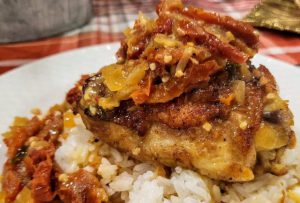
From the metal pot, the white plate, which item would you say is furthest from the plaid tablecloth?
the white plate

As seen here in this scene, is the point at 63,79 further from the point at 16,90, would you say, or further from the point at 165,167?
the point at 165,167

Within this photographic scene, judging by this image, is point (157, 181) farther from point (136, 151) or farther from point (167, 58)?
point (167, 58)

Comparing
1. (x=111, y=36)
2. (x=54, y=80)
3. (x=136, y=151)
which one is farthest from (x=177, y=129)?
(x=111, y=36)

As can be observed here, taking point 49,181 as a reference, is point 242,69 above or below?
above

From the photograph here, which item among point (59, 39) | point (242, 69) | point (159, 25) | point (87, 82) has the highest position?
point (159, 25)

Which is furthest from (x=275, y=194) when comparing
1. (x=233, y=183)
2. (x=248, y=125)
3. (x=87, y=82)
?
(x=87, y=82)

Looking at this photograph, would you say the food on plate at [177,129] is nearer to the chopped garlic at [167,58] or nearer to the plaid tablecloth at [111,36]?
the chopped garlic at [167,58]

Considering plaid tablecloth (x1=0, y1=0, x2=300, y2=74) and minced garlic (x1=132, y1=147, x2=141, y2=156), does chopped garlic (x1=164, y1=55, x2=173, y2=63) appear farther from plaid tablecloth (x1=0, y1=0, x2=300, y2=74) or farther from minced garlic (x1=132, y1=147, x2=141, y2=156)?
plaid tablecloth (x1=0, y1=0, x2=300, y2=74)

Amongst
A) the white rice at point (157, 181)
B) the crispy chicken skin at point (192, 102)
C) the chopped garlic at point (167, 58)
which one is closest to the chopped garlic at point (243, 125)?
the crispy chicken skin at point (192, 102)
